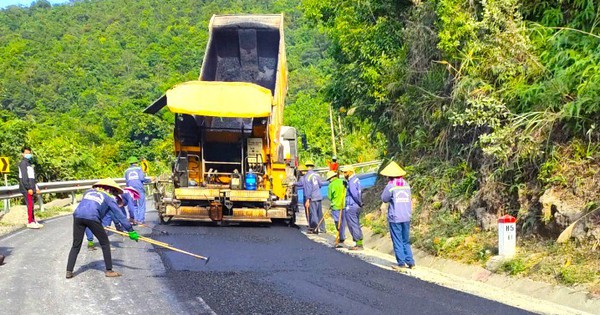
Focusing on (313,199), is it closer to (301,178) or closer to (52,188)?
(301,178)

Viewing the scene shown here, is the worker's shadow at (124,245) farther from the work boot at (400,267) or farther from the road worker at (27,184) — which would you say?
the work boot at (400,267)

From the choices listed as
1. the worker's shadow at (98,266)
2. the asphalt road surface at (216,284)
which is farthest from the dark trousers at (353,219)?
the worker's shadow at (98,266)

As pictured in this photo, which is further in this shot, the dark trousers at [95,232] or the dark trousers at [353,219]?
the dark trousers at [353,219]

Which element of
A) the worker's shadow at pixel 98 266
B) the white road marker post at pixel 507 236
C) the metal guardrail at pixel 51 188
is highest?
the metal guardrail at pixel 51 188

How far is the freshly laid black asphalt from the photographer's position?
651cm

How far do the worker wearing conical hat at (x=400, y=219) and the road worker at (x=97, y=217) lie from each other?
3363mm

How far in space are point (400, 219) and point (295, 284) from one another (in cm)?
211

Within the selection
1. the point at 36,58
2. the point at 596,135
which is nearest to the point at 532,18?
the point at 596,135

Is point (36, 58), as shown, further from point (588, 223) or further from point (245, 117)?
point (588, 223)

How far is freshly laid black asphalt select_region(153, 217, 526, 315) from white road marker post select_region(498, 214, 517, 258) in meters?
1.15

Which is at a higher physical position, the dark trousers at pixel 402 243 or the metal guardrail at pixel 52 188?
the metal guardrail at pixel 52 188

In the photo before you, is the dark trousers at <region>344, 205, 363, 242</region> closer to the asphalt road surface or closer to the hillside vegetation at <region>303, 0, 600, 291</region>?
the asphalt road surface

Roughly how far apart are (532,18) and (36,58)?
72.2 m

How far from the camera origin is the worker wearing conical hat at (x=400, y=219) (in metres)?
9.17
